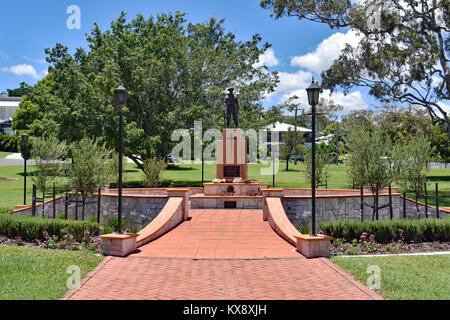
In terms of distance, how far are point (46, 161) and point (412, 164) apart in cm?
1482

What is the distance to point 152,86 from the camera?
91.4ft

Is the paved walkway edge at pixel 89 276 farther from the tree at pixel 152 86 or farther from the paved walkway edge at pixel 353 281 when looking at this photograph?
the tree at pixel 152 86

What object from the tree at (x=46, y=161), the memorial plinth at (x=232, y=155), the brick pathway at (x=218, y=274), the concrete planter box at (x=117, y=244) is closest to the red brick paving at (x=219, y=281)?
the brick pathway at (x=218, y=274)

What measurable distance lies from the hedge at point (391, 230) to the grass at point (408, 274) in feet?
6.04

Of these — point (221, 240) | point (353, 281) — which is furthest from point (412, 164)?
point (353, 281)

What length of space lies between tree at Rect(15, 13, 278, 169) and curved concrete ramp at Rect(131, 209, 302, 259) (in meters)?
12.6

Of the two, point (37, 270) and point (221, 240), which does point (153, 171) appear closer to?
point (221, 240)

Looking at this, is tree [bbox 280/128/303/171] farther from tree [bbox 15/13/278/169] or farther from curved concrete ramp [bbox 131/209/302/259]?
curved concrete ramp [bbox 131/209/302/259]

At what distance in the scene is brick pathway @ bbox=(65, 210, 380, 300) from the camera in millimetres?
6781

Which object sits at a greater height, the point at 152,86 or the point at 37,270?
the point at 152,86

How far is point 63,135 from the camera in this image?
92.2 feet

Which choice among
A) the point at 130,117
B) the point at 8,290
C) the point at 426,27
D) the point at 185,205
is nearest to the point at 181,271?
the point at 8,290

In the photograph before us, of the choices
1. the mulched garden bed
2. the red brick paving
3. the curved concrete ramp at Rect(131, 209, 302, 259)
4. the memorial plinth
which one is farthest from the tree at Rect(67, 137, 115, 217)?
the mulched garden bed

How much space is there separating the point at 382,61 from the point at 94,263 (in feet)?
86.9
